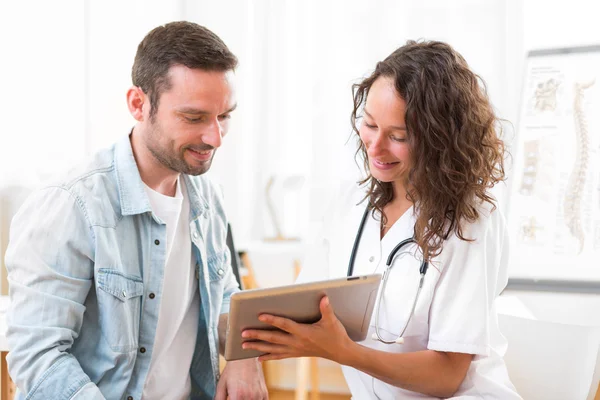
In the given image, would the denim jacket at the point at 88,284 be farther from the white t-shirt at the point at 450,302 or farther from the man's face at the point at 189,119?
the white t-shirt at the point at 450,302

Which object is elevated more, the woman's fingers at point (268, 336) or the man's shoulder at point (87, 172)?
the man's shoulder at point (87, 172)

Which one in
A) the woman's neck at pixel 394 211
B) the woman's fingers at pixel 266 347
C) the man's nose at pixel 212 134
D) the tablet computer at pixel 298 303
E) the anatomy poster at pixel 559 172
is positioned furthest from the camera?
the anatomy poster at pixel 559 172

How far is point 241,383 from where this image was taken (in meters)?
1.50

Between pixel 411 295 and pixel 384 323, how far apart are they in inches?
3.9

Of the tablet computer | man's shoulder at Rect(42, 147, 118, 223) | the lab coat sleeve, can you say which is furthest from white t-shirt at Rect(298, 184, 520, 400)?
man's shoulder at Rect(42, 147, 118, 223)

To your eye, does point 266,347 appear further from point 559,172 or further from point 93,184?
point 559,172

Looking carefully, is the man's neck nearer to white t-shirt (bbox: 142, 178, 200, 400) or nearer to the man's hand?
white t-shirt (bbox: 142, 178, 200, 400)

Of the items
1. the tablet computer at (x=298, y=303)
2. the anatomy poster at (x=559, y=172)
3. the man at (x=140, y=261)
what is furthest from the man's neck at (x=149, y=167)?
the anatomy poster at (x=559, y=172)

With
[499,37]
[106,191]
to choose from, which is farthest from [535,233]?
[106,191]

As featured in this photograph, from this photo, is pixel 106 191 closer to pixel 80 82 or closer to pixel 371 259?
pixel 371 259

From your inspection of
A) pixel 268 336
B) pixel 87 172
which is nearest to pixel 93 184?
pixel 87 172

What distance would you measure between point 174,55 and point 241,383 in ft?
2.37

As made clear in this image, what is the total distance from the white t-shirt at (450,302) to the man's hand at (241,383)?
0.73ft

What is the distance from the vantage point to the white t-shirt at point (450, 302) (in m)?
1.41
